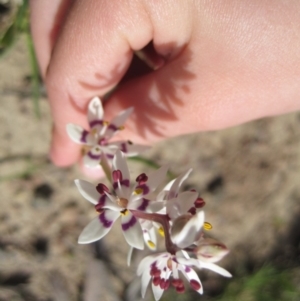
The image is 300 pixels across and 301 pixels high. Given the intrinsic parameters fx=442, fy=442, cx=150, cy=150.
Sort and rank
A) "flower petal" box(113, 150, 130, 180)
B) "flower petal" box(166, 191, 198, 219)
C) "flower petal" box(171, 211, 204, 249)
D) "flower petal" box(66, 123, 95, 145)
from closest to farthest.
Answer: "flower petal" box(171, 211, 204, 249) → "flower petal" box(166, 191, 198, 219) → "flower petal" box(113, 150, 130, 180) → "flower petal" box(66, 123, 95, 145)

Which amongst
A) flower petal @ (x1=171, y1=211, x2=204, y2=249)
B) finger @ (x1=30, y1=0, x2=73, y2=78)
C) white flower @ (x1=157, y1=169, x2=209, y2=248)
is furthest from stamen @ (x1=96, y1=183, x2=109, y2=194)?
finger @ (x1=30, y1=0, x2=73, y2=78)

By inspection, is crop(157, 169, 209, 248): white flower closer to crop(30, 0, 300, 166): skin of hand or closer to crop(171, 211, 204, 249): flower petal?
crop(171, 211, 204, 249): flower petal

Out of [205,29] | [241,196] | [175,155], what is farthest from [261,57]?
[241,196]

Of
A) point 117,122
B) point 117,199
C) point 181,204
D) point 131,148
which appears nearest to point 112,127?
point 117,122

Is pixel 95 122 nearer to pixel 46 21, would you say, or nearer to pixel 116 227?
pixel 46 21

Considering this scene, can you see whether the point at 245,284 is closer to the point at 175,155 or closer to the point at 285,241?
the point at 285,241

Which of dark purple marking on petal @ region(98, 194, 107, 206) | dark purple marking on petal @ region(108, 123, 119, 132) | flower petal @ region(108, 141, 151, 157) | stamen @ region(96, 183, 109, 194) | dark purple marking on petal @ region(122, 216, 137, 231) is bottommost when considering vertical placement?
flower petal @ region(108, 141, 151, 157)

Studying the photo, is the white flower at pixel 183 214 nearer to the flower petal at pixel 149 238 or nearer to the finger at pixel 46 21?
the flower petal at pixel 149 238

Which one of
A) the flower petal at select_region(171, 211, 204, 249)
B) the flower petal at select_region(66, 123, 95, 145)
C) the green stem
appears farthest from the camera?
the flower petal at select_region(66, 123, 95, 145)
